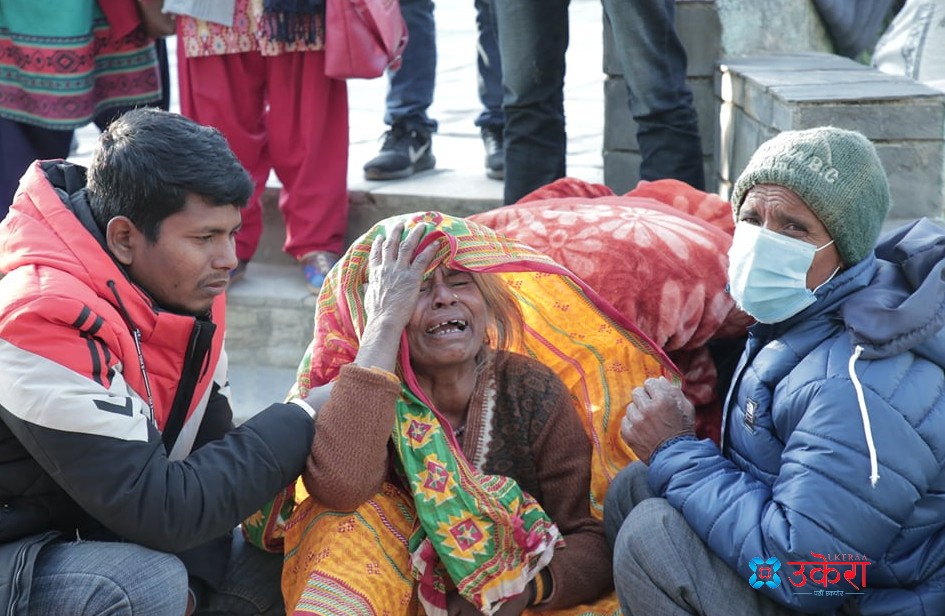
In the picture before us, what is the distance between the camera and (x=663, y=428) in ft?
8.68

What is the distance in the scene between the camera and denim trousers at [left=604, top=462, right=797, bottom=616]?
2.30m

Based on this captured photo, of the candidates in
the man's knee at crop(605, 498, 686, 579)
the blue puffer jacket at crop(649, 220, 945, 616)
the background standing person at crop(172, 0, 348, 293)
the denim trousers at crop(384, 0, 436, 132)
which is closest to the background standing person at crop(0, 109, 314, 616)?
the man's knee at crop(605, 498, 686, 579)

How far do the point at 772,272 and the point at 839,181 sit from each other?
23cm

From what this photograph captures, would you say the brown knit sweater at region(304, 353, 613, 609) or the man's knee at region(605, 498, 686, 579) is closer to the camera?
the man's knee at region(605, 498, 686, 579)

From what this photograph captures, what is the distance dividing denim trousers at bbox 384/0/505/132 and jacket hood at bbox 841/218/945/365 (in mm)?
2729

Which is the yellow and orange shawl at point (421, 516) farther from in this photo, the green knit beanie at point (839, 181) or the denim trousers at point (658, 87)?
the denim trousers at point (658, 87)

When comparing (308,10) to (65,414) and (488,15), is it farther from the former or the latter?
(65,414)

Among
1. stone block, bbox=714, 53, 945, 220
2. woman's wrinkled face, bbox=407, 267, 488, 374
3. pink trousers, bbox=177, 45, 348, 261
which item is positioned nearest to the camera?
woman's wrinkled face, bbox=407, 267, 488, 374

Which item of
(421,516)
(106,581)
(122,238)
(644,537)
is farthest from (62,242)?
(644,537)

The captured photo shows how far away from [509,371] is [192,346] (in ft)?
2.55

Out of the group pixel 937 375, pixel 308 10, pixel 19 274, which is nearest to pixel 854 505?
pixel 937 375

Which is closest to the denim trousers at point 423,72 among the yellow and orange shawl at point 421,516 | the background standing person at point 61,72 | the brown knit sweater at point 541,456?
the background standing person at point 61,72

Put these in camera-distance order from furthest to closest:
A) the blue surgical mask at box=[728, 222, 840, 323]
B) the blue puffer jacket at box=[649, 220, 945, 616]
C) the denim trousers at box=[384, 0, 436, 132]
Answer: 1. the denim trousers at box=[384, 0, 436, 132]
2. the blue surgical mask at box=[728, 222, 840, 323]
3. the blue puffer jacket at box=[649, 220, 945, 616]

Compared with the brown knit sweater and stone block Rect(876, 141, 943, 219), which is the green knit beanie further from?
stone block Rect(876, 141, 943, 219)
